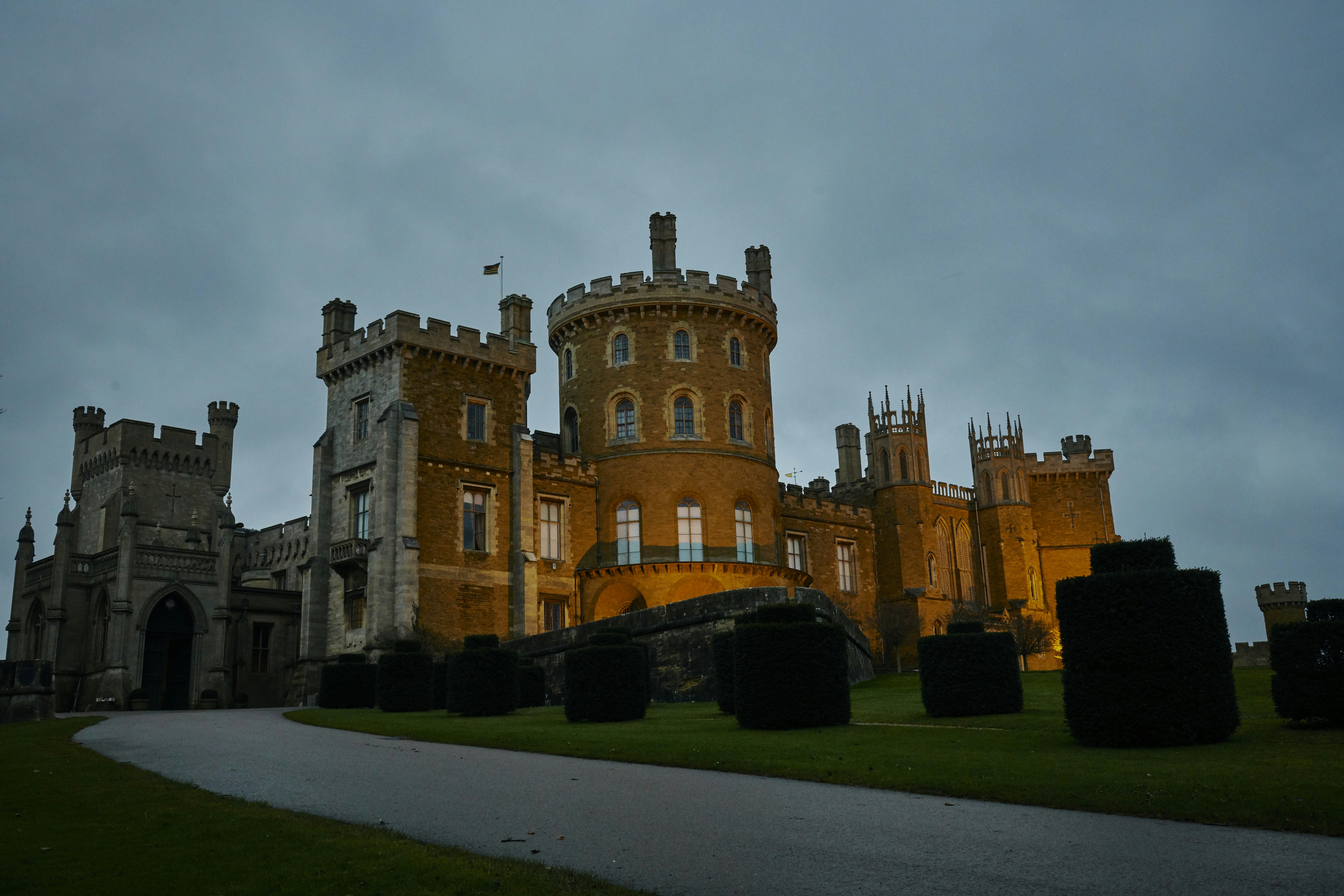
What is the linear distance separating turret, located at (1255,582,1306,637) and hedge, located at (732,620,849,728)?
37.2 m

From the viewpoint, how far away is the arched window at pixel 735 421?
42.0 meters

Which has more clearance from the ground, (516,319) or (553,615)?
(516,319)

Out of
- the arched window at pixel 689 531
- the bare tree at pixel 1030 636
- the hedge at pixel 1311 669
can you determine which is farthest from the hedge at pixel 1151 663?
the bare tree at pixel 1030 636

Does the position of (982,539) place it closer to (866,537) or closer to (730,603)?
(866,537)

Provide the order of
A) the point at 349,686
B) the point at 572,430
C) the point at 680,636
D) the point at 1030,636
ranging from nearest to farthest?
the point at 680,636 < the point at 349,686 < the point at 572,430 < the point at 1030,636

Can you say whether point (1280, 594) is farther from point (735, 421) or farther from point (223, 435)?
→ point (223, 435)

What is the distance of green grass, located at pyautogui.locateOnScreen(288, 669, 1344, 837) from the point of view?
31.1ft

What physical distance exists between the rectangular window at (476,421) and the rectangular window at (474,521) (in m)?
2.00

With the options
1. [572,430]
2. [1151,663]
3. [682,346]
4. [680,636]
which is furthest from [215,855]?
[572,430]

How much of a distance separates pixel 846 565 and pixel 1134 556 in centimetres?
3580

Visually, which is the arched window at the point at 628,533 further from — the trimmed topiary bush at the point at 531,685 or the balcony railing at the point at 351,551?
the trimmed topiary bush at the point at 531,685

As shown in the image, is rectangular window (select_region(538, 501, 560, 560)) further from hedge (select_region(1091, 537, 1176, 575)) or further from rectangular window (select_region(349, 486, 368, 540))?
hedge (select_region(1091, 537, 1176, 575))

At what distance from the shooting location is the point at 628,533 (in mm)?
40219

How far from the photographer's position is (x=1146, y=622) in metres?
13.4
